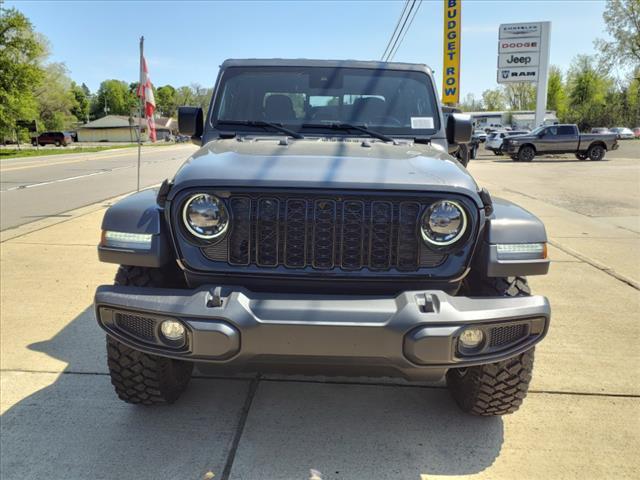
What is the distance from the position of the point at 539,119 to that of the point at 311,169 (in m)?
37.2

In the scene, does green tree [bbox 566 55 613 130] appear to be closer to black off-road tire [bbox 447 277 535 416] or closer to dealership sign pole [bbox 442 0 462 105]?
dealership sign pole [bbox 442 0 462 105]

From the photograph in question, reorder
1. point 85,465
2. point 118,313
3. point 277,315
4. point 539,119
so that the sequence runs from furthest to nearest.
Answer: point 539,119 → point 85,465 → point 118,313 → point 277,315

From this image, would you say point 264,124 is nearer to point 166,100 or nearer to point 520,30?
point 520,30

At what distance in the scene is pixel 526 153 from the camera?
90.8ft

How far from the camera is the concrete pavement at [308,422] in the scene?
2.63 meters

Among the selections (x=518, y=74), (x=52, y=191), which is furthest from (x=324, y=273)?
(x=518, y=74)

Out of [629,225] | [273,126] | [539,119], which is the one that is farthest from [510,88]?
[273,126]

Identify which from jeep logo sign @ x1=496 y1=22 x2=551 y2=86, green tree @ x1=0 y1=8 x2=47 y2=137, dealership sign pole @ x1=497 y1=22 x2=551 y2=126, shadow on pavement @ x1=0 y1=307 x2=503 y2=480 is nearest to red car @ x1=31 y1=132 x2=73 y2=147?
green tree @ x1=0 y1=8 x2=47 y2=137

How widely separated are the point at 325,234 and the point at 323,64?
1942 millimetres

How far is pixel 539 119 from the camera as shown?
1414 inches

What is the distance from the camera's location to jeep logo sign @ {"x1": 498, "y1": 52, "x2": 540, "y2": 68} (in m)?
37.3

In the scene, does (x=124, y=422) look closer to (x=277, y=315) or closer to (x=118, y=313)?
(x=118, y=313)

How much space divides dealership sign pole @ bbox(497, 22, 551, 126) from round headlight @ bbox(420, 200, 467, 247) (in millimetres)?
38464

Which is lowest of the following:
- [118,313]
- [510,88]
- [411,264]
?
[118,313]
